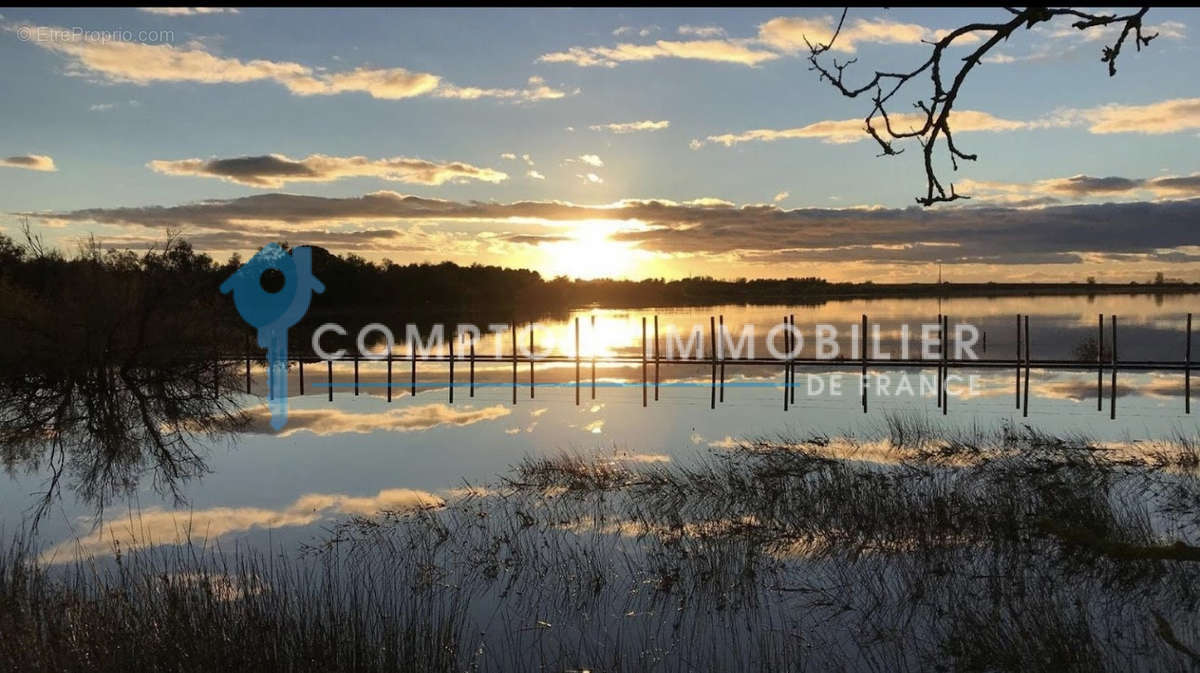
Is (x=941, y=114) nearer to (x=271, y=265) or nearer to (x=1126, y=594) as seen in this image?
(x=1126, y=594)

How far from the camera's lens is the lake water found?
1090cm

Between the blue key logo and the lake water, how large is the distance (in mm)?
19862

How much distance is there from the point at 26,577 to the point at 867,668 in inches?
270

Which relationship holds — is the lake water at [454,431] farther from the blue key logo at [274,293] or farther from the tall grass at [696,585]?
the blue key logo at [274,293]

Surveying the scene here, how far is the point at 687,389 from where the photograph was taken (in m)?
25.9

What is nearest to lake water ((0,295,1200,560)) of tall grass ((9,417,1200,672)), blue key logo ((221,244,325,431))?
tall grass ((9,417,1200,672))

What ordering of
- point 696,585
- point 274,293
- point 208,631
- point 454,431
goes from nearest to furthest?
point 208,631 < point 696,585 < point 454,431 < point 274,293

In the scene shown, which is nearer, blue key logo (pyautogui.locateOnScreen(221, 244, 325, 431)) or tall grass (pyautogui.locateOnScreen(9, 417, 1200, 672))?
tall grass (pyautogui.locateOnScreen(9, 417, 1200, 672))

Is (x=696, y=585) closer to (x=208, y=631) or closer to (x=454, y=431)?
(x=208, y=631)

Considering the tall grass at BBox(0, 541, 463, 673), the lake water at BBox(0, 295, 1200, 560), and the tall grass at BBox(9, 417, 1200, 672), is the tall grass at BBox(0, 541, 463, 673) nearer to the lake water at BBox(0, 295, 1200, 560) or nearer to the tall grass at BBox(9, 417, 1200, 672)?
the tall grass at BBox(9, 417, 1200, 672)

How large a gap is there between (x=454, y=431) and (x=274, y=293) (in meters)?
51.6

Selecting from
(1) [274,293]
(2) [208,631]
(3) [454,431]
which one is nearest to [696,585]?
(2) [208,631]

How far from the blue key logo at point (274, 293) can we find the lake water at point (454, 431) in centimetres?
1986

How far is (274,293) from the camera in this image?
211 ft
